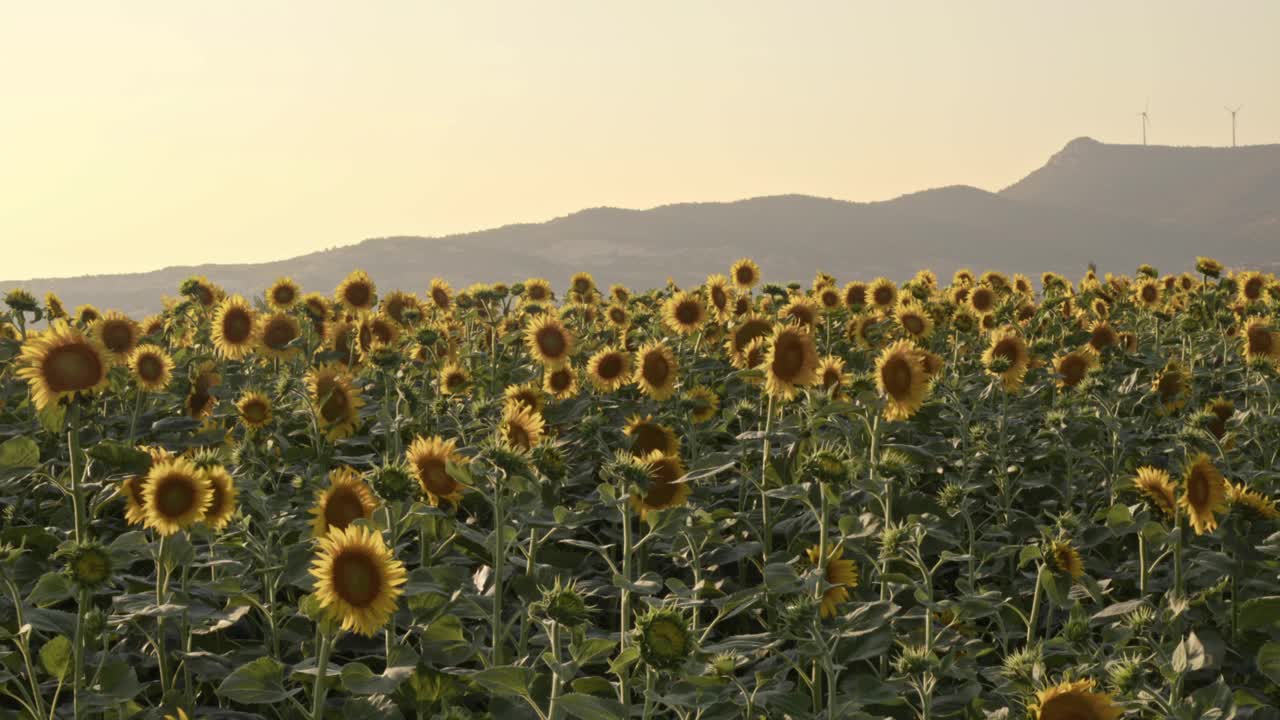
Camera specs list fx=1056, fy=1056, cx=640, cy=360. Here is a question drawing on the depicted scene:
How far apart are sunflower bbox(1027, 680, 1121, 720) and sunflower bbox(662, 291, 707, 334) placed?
5699mm

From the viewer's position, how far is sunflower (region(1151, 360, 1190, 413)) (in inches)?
294

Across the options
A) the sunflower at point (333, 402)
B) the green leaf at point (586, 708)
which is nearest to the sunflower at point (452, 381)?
the sunflower at point (333, 402)

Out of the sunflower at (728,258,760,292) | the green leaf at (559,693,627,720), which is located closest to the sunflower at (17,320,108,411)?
the green leaf at (559,693,627,720)

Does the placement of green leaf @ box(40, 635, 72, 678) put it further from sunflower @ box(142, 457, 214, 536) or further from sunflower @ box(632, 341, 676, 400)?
sunflower @ box(632, 341, 676, 400)

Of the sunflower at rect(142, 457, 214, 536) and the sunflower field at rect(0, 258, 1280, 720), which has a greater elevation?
the sunflower at rect(142, 457, 214, 536)

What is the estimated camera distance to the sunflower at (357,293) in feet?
33.7

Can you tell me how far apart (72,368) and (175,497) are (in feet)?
3.58

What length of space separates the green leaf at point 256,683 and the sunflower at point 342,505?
70cm

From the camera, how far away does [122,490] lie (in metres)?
4.02

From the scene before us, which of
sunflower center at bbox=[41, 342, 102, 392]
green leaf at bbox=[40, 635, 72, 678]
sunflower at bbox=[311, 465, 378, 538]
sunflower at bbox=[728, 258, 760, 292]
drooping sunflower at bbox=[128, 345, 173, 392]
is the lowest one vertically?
green leaf at bbox=[40, 635, 72, 678]

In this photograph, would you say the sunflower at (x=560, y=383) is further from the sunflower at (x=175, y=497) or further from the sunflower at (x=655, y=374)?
the sunflower at (x=175, y=497)

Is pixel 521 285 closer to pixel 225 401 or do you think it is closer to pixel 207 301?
pixel 207 301

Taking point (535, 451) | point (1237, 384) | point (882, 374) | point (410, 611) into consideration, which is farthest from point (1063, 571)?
point (1237, 384)

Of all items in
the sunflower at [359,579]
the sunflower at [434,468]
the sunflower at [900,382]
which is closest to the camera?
the sunflower at [359,579]
